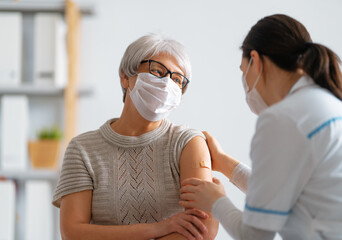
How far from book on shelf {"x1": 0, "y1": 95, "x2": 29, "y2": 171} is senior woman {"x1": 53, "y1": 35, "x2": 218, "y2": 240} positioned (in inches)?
54.2

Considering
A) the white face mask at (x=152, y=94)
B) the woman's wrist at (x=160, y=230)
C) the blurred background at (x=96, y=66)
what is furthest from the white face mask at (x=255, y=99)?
the blurred background at (x=96, y=66)

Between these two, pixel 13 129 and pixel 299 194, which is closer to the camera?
pixel 299 194

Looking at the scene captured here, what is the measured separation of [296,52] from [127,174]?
0.72 m

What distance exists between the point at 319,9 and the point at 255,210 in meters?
2.37

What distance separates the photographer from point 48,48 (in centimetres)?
286

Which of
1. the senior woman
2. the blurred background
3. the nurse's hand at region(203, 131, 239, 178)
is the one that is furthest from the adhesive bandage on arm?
the blurred background

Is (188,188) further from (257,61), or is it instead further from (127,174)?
(257,61)

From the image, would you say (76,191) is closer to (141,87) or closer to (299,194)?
(141,87)

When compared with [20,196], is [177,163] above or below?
above

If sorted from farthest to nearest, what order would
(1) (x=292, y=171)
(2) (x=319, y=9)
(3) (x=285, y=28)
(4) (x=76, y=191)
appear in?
(2) (x=319, y=9)
(4) (x=76, y=191)
(3) (x=285, y=28)
(1) (x=292, y=171)

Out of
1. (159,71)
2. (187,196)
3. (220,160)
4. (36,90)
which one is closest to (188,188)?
(187,196)

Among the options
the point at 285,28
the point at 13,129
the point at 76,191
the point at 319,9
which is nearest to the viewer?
the point at 285,28

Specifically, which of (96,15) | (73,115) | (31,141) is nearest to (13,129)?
(31,141)

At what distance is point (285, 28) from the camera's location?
48.1 inches
